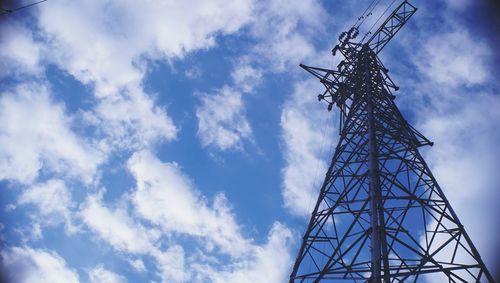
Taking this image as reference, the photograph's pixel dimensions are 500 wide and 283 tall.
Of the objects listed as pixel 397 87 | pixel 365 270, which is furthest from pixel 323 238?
pixel 397 87

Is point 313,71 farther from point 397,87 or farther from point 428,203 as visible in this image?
point 428,203

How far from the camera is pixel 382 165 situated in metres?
10.1

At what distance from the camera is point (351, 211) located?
8.95 metres

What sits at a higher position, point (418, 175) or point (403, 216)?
point (418, 175)

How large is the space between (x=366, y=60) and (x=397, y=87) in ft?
7.44

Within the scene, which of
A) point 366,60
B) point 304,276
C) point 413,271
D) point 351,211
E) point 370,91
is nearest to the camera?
point 413,271

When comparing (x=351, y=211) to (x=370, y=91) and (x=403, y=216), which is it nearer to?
(x=403, y=216)

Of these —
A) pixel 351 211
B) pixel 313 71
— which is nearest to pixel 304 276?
pixel 351 211

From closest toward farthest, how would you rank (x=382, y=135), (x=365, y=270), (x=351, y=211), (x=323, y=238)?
(x=365, y=270)
(x=351, y=211)
(x=323, y=238)
(x=382, y=135)

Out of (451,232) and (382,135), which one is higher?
(382,135)

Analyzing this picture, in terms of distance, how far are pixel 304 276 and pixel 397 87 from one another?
11.8 meters

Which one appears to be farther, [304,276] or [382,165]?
[382,165]

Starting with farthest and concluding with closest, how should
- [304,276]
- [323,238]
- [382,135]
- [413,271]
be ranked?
[382,135]
[323,238]
[304,276]
[413,271]

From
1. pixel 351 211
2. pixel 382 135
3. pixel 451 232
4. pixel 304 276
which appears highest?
pixel 382 135
